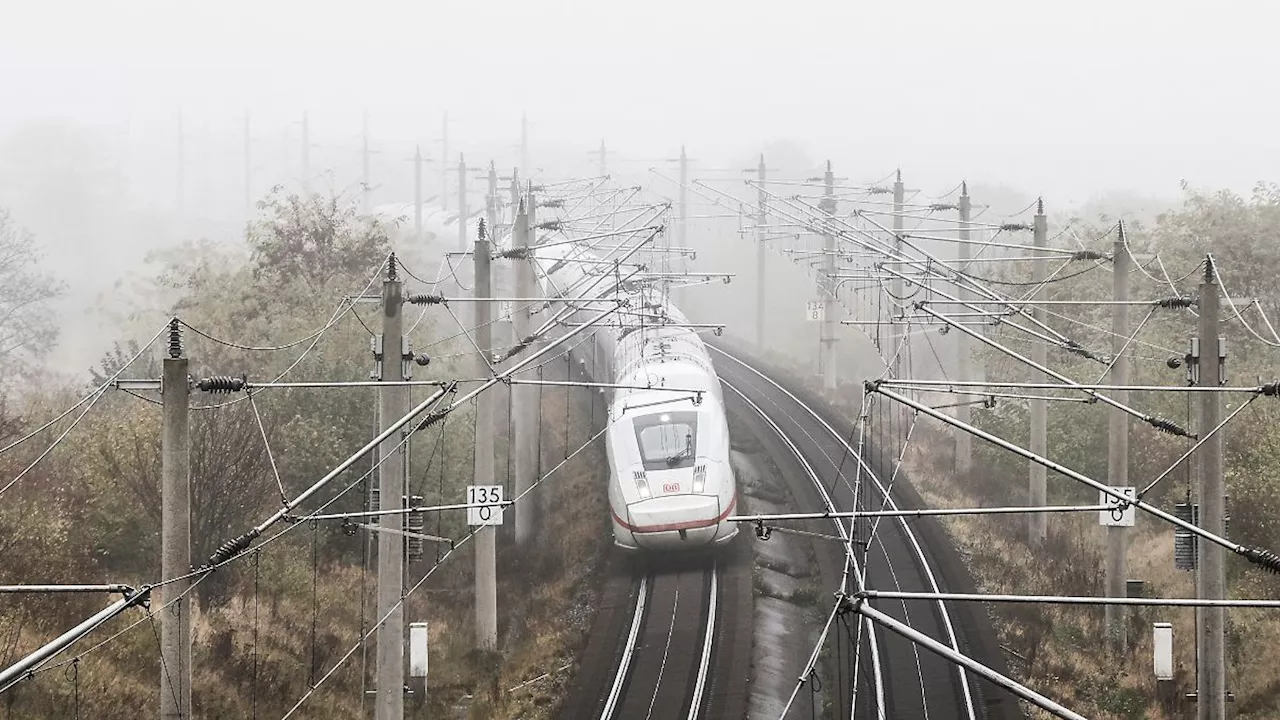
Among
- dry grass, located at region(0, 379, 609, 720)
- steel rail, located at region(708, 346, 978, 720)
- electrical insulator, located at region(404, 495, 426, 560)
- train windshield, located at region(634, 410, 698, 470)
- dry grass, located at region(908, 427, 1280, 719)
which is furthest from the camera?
train windshield, located at region(634, 410, 698, 470)

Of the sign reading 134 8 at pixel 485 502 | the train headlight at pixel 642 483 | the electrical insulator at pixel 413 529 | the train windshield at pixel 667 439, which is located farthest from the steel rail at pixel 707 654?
the electrical insulator at pixel 413 529

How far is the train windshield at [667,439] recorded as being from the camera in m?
25.5

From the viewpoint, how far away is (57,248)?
302 feet

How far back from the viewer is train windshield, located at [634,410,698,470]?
25484 mm

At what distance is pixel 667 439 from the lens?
25.8 m

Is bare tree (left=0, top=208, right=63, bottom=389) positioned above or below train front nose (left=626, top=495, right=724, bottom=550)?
above

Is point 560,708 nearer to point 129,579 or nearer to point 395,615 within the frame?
point 395,615

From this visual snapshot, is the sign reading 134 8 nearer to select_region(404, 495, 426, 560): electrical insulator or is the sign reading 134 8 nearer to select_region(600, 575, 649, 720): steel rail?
select_region(404, 495, 426, 560): electrical insulator

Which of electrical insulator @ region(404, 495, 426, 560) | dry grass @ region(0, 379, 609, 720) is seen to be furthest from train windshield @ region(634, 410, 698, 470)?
electrical insulator @ region(404, 495, 426, 560)

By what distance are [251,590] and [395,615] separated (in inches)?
359

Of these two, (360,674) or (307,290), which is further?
(307,290)

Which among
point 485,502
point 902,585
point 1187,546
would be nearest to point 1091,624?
point 902,585

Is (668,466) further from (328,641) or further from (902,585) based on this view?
(328,641)

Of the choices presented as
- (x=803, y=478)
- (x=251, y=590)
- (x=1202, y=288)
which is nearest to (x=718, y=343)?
(x=803, y=478)
